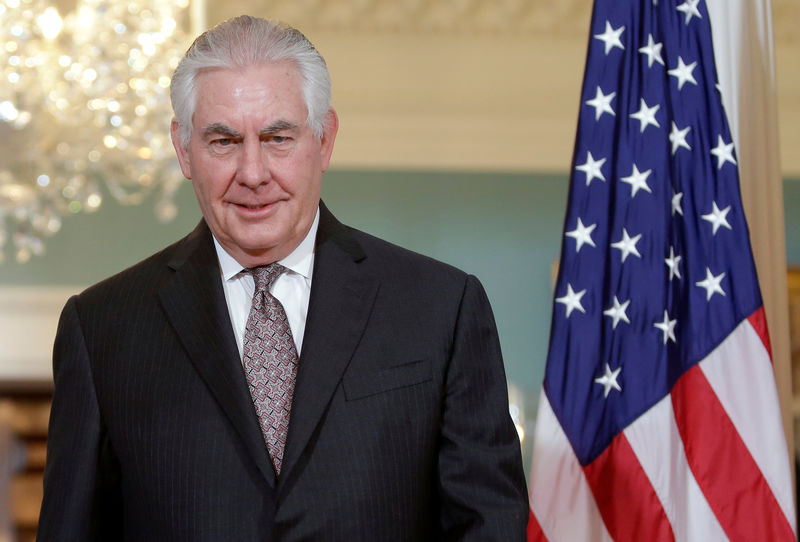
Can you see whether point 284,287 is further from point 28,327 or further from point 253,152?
point 28,327

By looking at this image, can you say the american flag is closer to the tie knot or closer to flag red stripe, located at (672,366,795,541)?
flag red stripe, located at (672,366,795,541)

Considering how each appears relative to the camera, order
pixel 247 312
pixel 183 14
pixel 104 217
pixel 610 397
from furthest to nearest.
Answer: pixel 104 217 < pixel 183 14 < pixel 610 397 < pixel 247 312

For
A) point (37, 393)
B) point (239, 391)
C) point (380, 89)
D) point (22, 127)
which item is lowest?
point (239, 391)

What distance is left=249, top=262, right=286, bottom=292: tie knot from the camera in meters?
1.75

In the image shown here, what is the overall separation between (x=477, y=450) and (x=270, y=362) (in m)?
0.35

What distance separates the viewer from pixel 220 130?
5.38ft

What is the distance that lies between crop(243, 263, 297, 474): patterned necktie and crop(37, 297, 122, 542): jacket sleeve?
25cm

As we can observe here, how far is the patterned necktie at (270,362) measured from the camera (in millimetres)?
1684

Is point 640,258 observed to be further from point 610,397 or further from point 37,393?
point 37,393

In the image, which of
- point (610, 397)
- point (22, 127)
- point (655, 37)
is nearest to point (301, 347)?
point (610, 397)

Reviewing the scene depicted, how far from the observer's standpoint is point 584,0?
5.49 m

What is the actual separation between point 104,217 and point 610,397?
395 centimetres

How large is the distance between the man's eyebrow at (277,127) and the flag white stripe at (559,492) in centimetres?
94

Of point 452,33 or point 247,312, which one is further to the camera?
point 452,33
